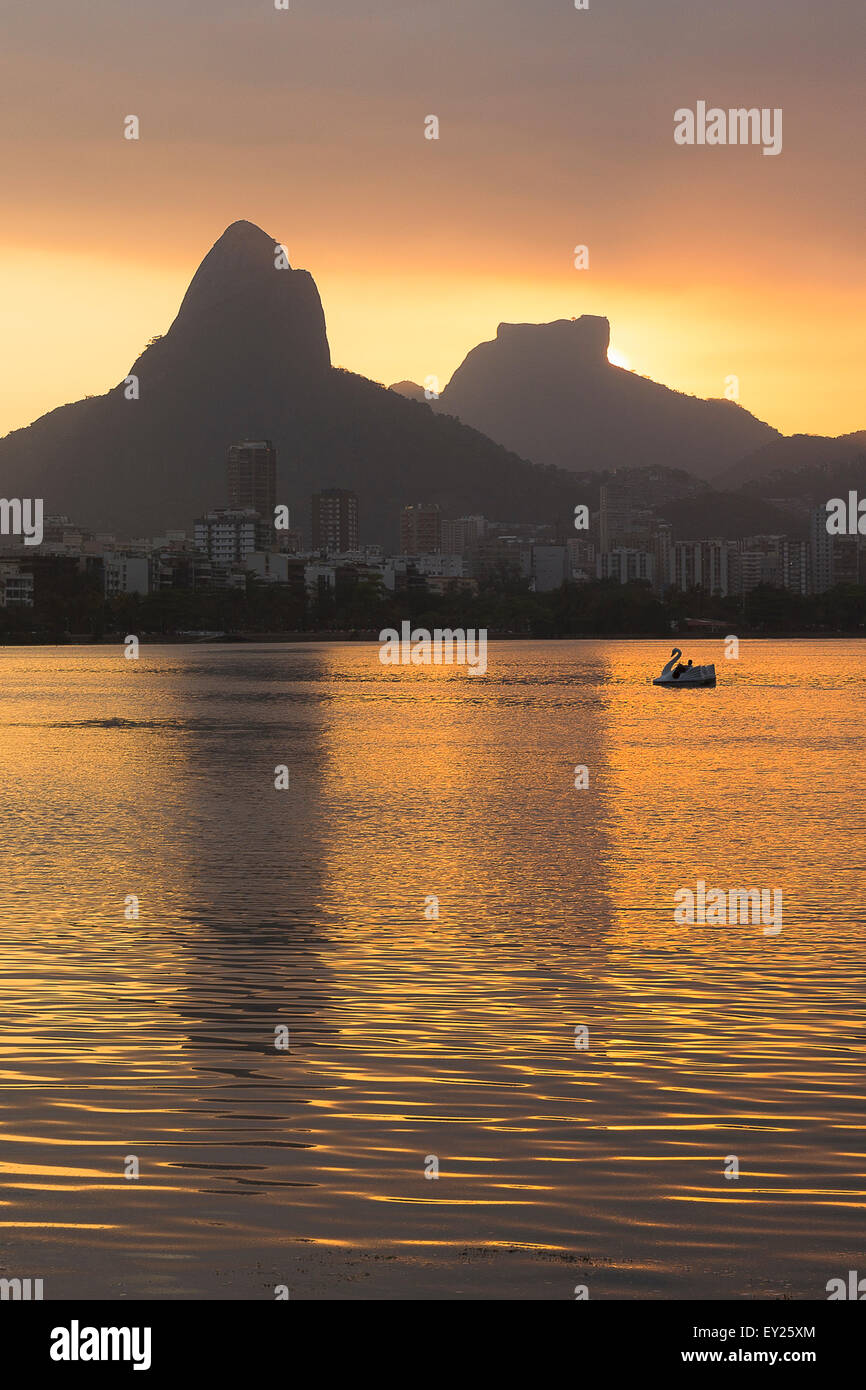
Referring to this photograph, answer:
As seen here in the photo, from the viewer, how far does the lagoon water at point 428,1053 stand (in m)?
10.2

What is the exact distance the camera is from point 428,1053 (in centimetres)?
1547

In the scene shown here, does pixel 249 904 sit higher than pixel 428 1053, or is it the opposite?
pixel 428 1053

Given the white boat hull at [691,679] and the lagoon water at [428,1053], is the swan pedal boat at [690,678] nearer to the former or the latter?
the white boat hull at [691,679]

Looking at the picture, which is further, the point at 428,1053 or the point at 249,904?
the point at 249,904

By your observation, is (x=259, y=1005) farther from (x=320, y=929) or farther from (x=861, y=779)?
(x=861, y=779)

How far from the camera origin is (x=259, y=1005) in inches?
702

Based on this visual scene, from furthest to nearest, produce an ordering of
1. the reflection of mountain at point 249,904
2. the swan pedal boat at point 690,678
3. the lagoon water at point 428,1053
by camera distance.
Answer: the swan pedal boat at point 690,678 < the reflection of mountain at point 249,904 < the lagoon water at point 428,1053

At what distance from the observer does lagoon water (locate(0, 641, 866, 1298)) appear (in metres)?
10.2

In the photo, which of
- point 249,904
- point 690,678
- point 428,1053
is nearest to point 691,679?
point 690,678

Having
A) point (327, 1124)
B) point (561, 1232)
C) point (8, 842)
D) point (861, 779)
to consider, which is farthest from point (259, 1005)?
point (861, 779)

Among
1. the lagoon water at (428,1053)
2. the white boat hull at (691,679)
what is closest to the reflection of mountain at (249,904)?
the lagoon water at (428,1053)

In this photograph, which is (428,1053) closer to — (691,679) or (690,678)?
(691,679)

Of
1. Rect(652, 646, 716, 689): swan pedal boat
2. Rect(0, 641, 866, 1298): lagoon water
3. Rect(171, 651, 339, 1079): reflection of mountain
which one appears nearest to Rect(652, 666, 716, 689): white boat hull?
Rect(652, 646, 716, 689): swan pedal boat
